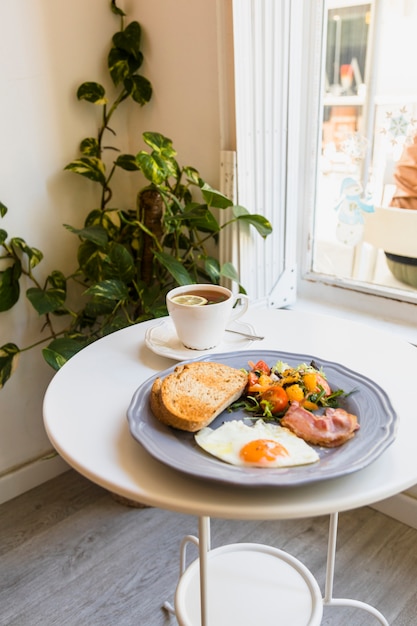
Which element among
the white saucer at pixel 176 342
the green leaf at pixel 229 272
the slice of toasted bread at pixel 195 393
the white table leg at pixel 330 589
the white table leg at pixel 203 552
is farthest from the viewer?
the green leaf at pixel 229 272

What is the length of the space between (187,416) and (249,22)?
102cm

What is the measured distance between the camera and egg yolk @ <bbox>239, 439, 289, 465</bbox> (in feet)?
2.10

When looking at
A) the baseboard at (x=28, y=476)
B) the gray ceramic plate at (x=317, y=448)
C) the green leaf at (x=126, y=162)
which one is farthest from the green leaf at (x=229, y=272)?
the baseboard at (x=28, y=476)

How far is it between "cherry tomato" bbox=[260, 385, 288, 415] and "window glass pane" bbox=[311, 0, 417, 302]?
90 cm

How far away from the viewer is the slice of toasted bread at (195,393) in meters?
0.71

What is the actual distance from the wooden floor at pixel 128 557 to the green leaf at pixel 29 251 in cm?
75

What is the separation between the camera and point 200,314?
915mm

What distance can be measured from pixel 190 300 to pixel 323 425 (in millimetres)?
378

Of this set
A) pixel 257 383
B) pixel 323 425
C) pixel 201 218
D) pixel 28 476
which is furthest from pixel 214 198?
pixel 28 476

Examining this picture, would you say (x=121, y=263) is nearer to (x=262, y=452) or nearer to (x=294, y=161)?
(x=294, y=161)

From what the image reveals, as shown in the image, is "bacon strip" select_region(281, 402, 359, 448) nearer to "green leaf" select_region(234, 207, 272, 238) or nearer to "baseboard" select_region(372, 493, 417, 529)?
"green leaf" select_region(234, 207, 272, 238)

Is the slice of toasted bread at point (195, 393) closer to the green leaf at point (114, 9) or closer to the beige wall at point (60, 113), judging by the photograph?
the beige wall at point (60, 113)

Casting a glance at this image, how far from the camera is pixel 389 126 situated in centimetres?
150

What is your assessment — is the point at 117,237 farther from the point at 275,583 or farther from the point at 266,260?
the point at 275,583
